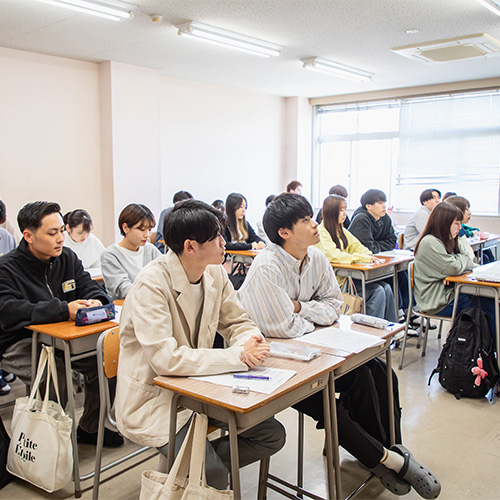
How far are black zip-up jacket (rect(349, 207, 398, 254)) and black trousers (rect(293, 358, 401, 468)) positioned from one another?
2.69 meters

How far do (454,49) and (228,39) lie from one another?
246cm

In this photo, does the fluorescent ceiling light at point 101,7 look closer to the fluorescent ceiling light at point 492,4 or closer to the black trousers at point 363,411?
the fluorescent ceiling light at point 492,4

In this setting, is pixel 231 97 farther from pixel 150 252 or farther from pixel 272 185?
pixel 150 252

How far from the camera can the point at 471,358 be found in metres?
3.34

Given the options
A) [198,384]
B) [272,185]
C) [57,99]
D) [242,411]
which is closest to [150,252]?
[198,384]

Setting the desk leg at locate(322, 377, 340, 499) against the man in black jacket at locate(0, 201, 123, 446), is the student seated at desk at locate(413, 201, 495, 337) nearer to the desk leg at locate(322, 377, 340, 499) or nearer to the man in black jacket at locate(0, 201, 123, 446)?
the desk leg at locate(322, 377, 340, 499)

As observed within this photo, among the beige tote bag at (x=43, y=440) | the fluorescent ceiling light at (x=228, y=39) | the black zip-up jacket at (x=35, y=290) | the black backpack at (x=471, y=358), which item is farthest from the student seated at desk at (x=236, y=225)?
the beige tote bag at (x=43, y=440)

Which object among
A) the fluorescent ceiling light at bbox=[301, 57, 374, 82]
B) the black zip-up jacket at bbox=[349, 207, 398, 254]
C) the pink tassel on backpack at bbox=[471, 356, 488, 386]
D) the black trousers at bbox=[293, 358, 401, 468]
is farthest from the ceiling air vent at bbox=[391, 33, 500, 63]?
the black trousers at bbox=[293, 358, 401, 468]

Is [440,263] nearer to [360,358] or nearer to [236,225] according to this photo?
[360,358]

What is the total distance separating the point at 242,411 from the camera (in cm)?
141

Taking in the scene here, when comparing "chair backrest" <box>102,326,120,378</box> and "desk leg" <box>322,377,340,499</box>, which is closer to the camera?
"desk leg" <box>322,377,340,499</box>

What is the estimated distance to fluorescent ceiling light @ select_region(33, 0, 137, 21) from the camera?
4160 mm

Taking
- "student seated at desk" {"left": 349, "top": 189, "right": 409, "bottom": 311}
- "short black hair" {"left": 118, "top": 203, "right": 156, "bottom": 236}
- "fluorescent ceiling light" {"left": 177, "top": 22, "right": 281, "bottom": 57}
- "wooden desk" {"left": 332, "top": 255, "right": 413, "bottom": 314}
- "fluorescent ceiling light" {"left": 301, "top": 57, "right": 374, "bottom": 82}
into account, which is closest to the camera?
"short black hair" {"left": 118, "top": 203, "right": 156, "bottom": 236}

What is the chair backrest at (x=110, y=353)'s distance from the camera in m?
2.02
